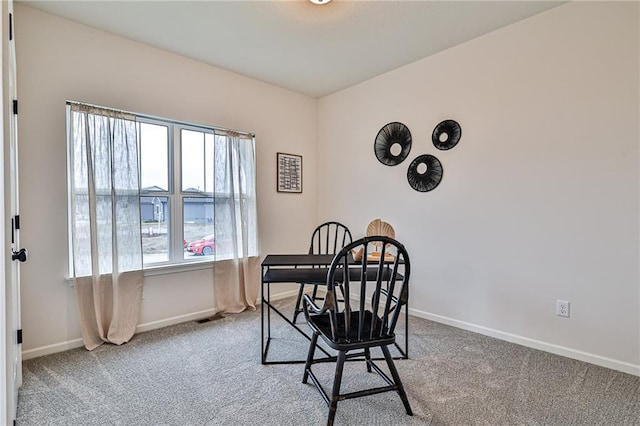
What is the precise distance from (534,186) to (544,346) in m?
1.20

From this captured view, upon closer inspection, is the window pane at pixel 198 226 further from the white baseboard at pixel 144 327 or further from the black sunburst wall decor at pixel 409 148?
the black sunburst wall decor at pixel 409 148

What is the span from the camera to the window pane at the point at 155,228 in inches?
116

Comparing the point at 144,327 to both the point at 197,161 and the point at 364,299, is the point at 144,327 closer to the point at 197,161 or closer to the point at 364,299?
the point at 197,161

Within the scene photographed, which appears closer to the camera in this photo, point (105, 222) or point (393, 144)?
point (105, 222)

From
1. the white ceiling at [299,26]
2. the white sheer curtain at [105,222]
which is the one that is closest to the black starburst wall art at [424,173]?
the white ceiling at [299,26]

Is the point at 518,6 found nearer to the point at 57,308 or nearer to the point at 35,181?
the point at 35,181

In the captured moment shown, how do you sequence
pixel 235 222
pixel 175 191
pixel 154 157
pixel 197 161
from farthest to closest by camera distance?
pixel 235 222 < pixel 197 161 < pixel 175 191 < pixel 154 157

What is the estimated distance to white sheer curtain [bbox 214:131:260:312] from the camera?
10.9 ft

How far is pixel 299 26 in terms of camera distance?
103 inches

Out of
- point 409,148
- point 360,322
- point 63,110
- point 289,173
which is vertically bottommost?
point 360,322

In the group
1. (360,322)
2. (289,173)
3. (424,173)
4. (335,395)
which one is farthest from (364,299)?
(289,173)

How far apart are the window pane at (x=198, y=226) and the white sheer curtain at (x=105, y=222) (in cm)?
51

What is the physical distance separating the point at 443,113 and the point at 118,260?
3.07m

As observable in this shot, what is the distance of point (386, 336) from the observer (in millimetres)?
1739
